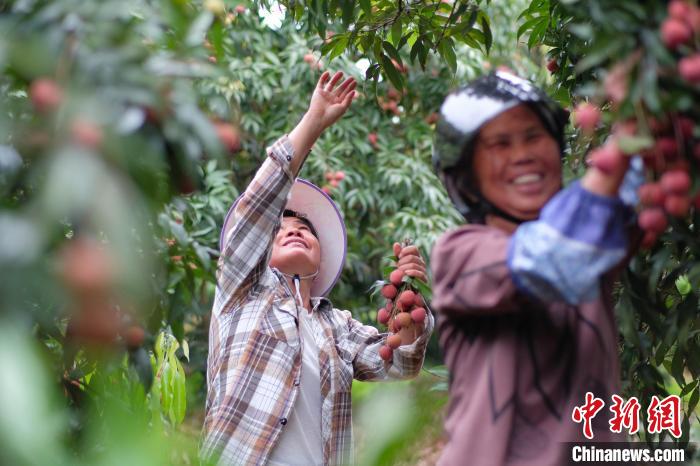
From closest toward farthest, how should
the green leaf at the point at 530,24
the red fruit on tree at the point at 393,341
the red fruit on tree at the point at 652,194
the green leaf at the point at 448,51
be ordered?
1. the red fruit on tree at the point at 652,194
2. the red fruit on tree at the point at 393,341
3. the green leaf at the point at 448,51
4. the green leaf at the point at 530,24

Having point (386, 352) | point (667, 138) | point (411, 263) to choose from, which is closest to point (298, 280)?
point (386, 352)

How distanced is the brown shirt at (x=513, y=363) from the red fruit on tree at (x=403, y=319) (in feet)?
2.78

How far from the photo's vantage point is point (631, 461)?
157 centimetres

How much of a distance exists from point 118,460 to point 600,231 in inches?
30.7

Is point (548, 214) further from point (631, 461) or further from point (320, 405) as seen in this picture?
point (320, 405)

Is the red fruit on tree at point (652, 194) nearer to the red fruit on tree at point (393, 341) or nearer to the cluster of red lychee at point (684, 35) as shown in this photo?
the cluster of red lychee at point (684, 35)

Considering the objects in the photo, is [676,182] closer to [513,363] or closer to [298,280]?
[513,363]

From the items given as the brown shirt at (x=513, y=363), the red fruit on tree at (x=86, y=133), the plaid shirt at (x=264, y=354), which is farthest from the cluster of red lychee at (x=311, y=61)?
the red fruit on tree at (x=86, y=133)

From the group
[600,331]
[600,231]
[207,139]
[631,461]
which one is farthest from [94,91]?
[631,461]

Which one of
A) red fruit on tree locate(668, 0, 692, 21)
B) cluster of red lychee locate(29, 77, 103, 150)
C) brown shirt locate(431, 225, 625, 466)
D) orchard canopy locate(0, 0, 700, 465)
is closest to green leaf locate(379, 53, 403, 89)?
orchard canopy locate(0, 0, 700, 465)

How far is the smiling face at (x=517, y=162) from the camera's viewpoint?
1573 millimetres

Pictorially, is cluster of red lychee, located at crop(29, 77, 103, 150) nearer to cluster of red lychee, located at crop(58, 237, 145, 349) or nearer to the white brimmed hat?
cluster of red lychee, located at crop(58, 237, 145, 349)

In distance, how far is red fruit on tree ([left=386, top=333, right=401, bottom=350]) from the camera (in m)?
2.47

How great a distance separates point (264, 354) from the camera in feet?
8.00
